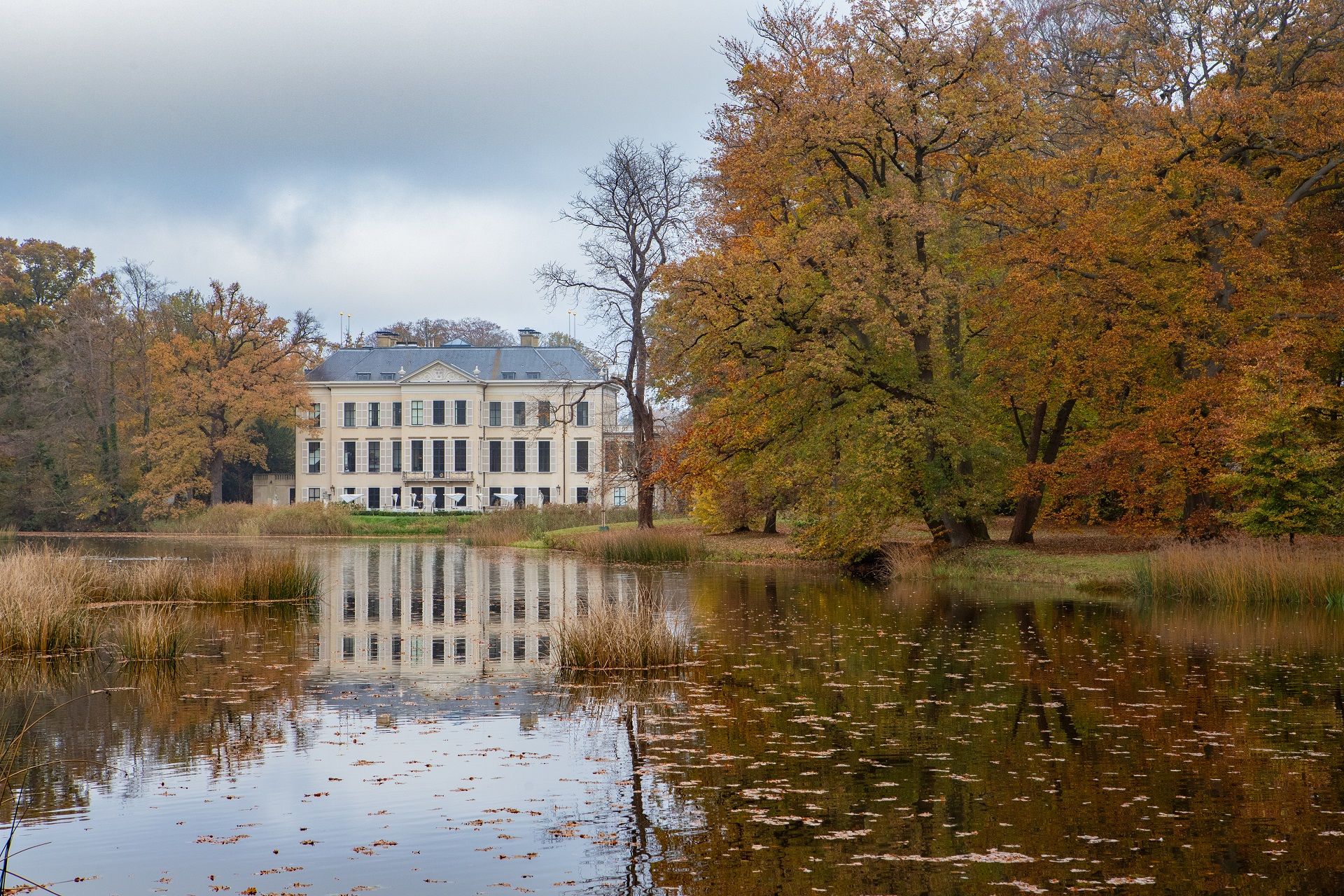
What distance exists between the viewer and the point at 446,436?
57219 millimetres

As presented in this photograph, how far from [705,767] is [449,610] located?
33.5 feet

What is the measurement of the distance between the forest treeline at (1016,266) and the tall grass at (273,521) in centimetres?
2161

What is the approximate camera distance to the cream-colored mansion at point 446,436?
56.9 meters

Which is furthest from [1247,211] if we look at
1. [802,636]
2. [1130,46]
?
[802,636]

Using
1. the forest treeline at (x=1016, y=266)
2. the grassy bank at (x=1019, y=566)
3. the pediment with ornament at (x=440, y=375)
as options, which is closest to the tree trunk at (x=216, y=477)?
the pediment with ornament at (x=440, y=375)

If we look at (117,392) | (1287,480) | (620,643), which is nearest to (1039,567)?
(1287,480)

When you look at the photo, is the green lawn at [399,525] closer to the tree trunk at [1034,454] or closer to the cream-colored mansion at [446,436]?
the cream-colored mansion at [446,436]

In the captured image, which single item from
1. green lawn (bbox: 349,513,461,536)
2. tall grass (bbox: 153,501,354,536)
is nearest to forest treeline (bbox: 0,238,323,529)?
tall grass (bbox: 153,501,354,536)

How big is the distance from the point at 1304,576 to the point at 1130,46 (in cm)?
1236

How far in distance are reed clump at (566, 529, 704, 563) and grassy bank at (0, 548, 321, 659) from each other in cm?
986

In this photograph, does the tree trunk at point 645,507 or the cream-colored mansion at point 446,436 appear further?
the cream-colored mansion at point 446,436

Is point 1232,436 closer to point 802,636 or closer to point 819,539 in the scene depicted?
point 819,539

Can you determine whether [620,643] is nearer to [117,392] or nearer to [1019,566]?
[1019,566]

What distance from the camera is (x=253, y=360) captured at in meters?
49.8
